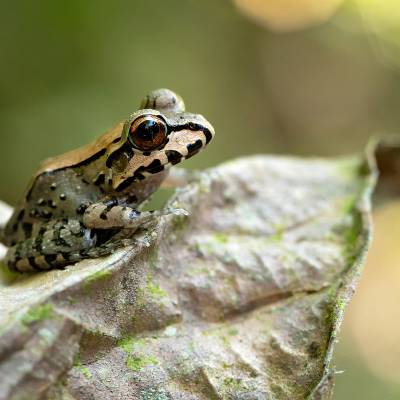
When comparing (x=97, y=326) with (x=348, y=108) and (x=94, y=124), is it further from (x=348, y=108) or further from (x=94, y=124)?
(x=348, y=108)

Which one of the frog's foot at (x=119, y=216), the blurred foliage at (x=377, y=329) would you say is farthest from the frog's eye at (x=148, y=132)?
the blurred foliage at (x=377, y=329)

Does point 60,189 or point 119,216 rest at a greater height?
point 60,189

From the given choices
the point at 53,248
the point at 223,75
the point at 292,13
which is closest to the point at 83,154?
the point at 53,248

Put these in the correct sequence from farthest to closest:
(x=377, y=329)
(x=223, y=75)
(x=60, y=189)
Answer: (x=223, y=75)
(x=377, y=329)
(x=60, y=189)

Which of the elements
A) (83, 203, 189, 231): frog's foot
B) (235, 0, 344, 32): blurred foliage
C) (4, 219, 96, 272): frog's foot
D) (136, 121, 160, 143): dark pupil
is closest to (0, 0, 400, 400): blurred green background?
(235, 0, 344, 32): blurred foliage

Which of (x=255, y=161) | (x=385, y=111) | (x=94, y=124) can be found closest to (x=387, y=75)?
(x=385, y=111)

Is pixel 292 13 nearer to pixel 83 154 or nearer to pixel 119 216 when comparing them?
pixel 83 154

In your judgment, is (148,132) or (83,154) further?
(83,154)
